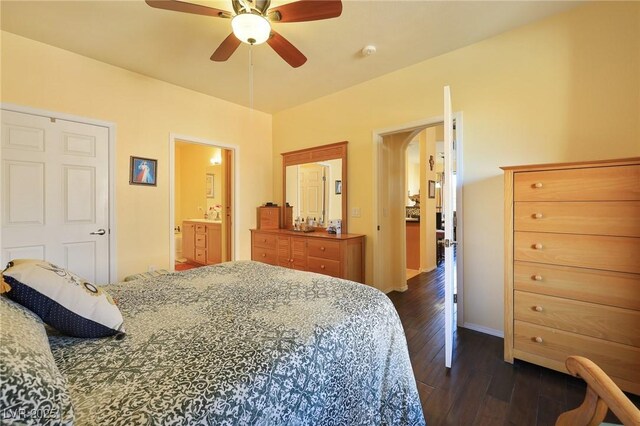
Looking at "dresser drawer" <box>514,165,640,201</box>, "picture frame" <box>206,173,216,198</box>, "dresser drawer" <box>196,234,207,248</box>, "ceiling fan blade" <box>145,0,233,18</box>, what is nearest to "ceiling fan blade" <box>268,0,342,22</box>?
"ceiling fan blade" <box>145,0,233,18</box>

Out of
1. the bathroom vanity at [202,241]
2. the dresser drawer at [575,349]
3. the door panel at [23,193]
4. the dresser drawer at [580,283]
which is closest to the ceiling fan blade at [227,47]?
the door panel at [23,193]

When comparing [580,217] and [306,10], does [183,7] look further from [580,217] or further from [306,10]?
[580,217]

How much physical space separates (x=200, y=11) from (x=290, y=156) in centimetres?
263

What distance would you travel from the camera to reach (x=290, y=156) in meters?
4.35

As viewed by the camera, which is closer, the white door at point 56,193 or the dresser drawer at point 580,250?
the dresser drawer at point 580,250

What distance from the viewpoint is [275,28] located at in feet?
7.95

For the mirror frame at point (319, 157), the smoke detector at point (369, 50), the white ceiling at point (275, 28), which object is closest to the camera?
the white ceiling at point (275, 28)

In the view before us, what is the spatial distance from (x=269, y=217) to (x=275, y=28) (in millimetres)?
2575

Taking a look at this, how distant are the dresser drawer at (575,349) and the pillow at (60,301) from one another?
8.10 feet

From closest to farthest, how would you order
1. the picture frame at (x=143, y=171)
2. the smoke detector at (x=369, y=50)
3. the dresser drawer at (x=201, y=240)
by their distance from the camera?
the smoke detector at (x=369, y=50) → the picture frame at (x=143, y=171) → the dresser drawer at (x=201, y=240)

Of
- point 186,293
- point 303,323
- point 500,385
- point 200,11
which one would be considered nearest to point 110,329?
Answer: point 186,293

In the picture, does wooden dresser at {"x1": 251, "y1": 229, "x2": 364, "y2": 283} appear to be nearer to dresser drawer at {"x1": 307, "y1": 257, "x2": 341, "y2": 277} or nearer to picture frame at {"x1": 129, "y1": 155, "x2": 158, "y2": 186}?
dresser drawer at {"x1": 307, "y1": 257, "x2": 341, "y2": 277}

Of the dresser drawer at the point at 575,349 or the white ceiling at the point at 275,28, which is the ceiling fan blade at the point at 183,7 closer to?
the white ceiling at the point at 275,28

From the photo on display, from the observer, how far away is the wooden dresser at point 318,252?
10.7ft
